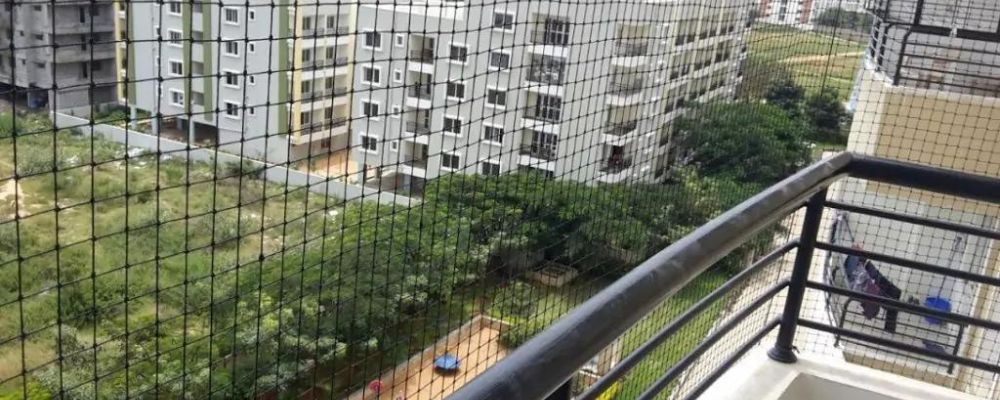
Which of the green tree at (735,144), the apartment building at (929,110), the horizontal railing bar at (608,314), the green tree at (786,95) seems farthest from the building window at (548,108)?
the green tree at (786,95)

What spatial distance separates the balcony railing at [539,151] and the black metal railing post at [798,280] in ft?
2.22

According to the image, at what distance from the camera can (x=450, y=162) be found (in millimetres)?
2281

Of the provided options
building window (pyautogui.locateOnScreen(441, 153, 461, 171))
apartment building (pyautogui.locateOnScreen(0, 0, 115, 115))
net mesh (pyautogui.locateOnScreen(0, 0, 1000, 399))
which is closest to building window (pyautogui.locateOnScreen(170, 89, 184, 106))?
net mesh (pyautogui.locateOnScreen(0, 0, 1000, 399))

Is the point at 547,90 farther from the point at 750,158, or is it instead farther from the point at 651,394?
the point at 750,158

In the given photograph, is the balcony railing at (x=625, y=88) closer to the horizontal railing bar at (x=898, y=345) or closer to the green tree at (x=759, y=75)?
the green tree at (x=759, y=75)

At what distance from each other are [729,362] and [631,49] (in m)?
1.40

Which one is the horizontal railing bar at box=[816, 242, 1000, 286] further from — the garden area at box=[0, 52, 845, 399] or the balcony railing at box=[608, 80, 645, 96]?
the balcony railing at box=[608, 80, 645, 96]

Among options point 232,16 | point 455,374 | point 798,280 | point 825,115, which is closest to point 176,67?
point 232,16

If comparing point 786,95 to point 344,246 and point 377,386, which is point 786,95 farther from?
point 377,386

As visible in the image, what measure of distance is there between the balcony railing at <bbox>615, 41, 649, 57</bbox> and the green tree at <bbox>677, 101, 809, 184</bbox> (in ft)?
1.58

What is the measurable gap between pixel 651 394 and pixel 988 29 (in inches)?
150

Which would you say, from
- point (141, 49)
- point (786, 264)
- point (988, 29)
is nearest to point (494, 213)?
point (786, 264)

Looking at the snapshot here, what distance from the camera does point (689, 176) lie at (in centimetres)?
344

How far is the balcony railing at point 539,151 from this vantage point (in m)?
2.17
